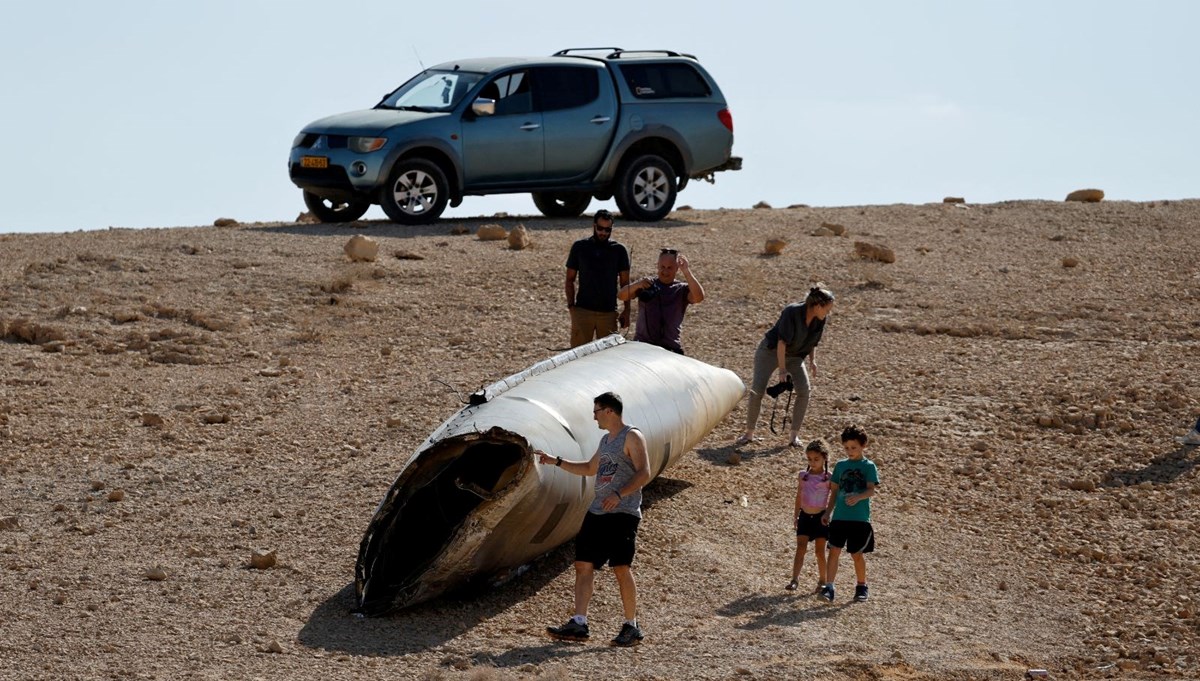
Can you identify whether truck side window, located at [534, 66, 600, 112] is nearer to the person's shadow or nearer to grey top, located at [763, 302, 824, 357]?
grey top, located at [763, 302, 824, 357]

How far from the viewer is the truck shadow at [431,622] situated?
971cm

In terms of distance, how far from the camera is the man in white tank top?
9.88m

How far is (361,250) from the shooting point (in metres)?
19.4

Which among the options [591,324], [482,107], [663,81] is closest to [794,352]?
[591,324]

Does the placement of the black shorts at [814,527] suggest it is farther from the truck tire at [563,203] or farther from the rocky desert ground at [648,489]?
the truck tire at [563,203]

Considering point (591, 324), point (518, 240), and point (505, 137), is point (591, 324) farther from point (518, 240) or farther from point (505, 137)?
point (505, 137)

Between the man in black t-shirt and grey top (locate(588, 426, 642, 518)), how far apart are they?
4.20 meters

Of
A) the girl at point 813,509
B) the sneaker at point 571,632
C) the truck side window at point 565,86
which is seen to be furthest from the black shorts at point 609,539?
the truck side window at point 565,86

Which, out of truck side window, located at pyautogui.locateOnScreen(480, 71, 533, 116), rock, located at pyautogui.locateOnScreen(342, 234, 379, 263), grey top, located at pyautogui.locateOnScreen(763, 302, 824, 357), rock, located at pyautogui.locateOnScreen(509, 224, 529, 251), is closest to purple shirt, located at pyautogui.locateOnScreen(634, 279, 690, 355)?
grey top, located at pyautogui.locateOnScreen(763, 302, 824, 357)

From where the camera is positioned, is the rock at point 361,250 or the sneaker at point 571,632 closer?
the sneaker at point 571,632

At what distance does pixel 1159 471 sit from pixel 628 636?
5.93 m

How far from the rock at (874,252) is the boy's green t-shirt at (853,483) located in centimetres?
1039

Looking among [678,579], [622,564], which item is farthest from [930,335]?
[622,564]

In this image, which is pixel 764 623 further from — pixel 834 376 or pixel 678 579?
pixel 834 376
